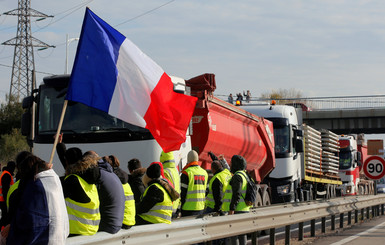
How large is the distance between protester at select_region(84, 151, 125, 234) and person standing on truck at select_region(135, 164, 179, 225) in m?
1.45

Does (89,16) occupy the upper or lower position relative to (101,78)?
upper

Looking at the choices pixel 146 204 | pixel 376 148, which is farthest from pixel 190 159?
pixel 376 148

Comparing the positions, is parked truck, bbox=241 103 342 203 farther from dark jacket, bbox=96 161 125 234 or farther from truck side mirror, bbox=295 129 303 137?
dark jacket, bbox=96 161 125 234

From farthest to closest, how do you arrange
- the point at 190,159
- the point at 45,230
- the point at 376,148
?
the point at 376,148 → the point at 190,159 → the point at 45,230

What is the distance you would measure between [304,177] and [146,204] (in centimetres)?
1681

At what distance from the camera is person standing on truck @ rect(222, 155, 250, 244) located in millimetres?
11172

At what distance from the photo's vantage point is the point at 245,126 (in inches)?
714

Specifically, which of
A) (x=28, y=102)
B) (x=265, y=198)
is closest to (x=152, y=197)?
(x=28, y=102)

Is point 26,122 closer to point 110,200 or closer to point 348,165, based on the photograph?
point 110,200

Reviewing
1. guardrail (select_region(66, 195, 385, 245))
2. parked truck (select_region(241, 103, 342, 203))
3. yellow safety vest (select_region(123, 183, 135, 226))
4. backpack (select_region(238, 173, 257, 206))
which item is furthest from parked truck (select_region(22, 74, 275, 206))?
parked truck (select_region(241, 103, 342, 203))

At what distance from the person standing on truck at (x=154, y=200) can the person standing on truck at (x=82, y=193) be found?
6.62 feet

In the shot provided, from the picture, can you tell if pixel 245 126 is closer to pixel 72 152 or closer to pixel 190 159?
pixel 190 159

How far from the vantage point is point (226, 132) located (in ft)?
52.7

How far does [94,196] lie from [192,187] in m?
4.79
